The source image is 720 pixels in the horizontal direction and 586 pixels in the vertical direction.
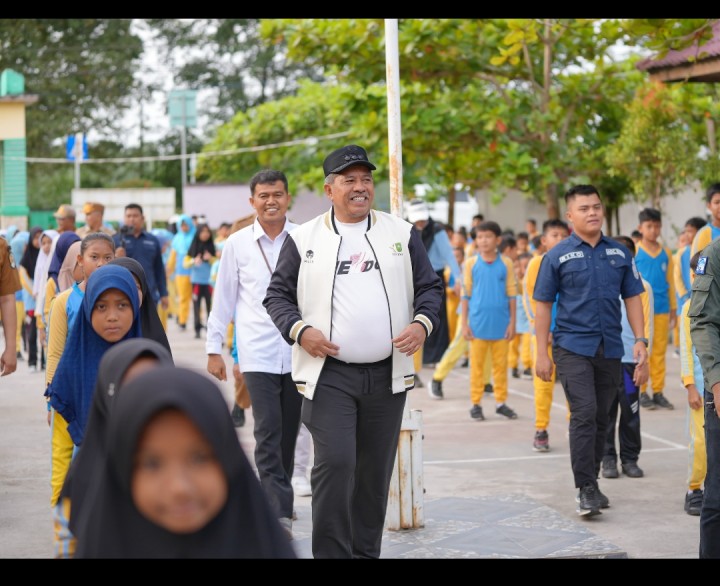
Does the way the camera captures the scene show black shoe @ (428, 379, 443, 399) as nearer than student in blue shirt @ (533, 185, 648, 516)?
No

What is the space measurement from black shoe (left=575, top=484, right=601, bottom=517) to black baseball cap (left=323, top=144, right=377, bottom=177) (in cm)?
281

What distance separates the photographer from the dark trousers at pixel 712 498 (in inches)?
224

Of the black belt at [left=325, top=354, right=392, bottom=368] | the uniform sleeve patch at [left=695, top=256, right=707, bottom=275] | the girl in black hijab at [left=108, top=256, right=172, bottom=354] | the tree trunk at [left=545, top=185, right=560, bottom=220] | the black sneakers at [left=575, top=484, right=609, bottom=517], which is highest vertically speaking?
the tree trunk at [left=545, top=185, right=560, bottom=220]

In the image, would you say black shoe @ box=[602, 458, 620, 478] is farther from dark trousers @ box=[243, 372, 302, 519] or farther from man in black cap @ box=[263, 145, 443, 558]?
man in black cap @ box=[263, 145, 443, 558]

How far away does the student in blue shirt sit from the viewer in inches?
305

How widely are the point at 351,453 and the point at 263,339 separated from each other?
1.71 metres

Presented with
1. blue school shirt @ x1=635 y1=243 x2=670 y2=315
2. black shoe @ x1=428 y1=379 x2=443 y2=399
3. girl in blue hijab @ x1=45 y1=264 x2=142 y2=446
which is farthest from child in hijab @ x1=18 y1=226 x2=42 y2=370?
girl in blue hijab @ x1=45 y1=264 x2=142 y2=446

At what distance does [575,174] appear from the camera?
61.0 feet

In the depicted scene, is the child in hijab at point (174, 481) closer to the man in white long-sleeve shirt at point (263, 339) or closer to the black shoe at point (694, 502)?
the man in white long-sleeve shirt at point (263, 339)

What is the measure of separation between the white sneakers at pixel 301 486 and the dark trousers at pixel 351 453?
248 cm

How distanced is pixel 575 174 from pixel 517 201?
21347 millimetres

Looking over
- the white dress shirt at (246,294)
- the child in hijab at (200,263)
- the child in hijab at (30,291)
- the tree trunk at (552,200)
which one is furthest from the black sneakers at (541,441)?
the child in hijab at (200,263)

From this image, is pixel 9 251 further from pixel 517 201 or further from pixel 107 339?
pixel 517 201
